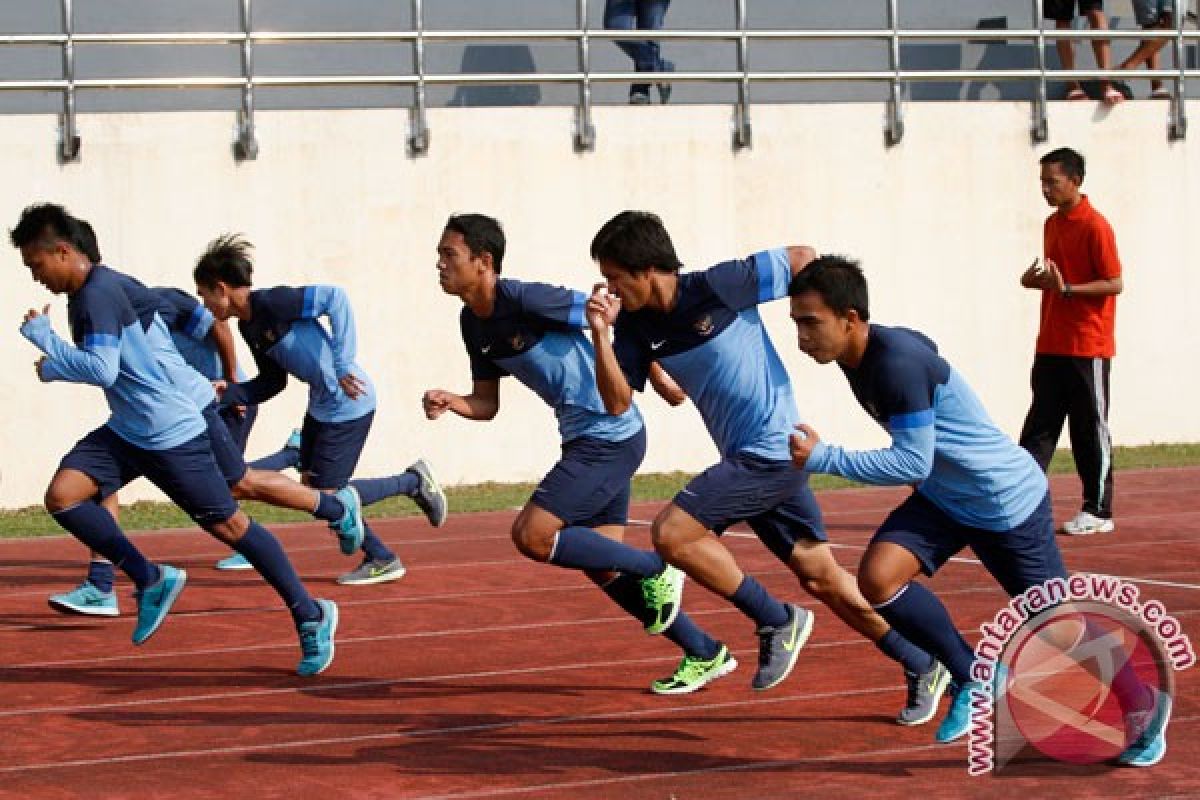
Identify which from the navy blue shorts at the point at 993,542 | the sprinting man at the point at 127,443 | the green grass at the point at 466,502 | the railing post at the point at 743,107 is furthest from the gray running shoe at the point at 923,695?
the railing post at the point at 743,107

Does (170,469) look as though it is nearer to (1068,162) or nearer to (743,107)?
(1068,162)

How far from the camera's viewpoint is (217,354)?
35.9ft

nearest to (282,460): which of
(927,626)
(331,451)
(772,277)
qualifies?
(331,451)

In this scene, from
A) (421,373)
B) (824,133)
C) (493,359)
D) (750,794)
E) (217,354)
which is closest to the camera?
(750,794)

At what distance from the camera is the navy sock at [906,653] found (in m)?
6.46

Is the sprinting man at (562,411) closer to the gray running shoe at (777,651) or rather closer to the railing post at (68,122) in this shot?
the gray running shoe at (777,651)

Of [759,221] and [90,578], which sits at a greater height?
[759,221]

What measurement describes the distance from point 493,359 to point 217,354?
346cm

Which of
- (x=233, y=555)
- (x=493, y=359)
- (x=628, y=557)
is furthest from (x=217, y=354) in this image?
(x=628, y=557)

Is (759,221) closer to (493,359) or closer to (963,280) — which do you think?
(963,280)

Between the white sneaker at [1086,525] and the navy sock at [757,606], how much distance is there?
483cm

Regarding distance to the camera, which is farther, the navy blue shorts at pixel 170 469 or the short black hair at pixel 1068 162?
the short black hair at pixel 1068 162

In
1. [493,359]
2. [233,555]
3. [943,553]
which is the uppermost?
[493,359]

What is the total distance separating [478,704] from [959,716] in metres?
1.83
